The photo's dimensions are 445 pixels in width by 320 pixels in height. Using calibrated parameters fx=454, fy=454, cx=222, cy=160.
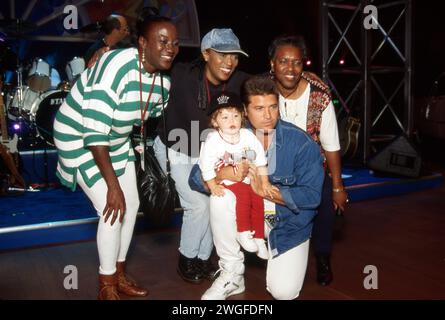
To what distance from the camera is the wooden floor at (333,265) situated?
285cm

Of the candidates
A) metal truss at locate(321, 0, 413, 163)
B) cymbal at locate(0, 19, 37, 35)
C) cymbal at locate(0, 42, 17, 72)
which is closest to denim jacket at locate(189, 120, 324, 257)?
metal truss at locate(321, 0, 413, 163)

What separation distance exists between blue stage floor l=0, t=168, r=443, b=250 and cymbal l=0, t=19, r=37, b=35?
2.35m

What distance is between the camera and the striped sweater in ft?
7.66

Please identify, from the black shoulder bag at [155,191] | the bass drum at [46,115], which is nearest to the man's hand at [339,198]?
the black shoulder bag at [155,191]

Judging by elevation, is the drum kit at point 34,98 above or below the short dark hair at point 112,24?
below

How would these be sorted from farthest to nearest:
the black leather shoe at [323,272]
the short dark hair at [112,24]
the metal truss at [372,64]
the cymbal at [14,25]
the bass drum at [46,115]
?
the metal truss at [372,64] → the cymbal at [14,25] → the bass drum at [46,115] → the short dark hair at [112,24] → the black leather shoe at [323,272]

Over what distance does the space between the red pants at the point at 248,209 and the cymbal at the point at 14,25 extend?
4860 millimetres

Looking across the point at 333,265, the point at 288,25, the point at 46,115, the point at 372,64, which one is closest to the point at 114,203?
the point at 333,265

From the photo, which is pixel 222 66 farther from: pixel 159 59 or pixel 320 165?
pixel 320 165

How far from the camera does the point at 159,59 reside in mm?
2445

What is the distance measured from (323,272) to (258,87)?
1299 mm

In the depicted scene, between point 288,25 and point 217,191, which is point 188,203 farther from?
point 288,25

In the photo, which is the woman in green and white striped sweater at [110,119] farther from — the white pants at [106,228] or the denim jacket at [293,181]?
the denim jacket at [293,181]
